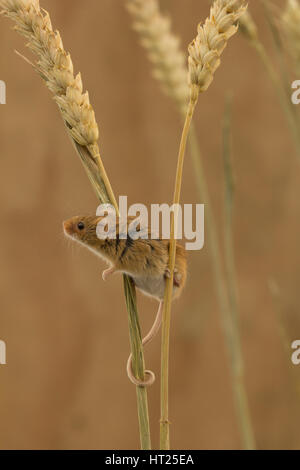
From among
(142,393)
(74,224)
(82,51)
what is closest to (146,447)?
(142,393)

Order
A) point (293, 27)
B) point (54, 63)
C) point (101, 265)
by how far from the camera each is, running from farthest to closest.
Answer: point (101, 265), point (293, 27), point (54, 63)

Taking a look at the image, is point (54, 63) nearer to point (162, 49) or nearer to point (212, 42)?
point (212, 42)

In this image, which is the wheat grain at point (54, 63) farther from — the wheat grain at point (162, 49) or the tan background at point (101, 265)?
the tan background at point (101, 265)

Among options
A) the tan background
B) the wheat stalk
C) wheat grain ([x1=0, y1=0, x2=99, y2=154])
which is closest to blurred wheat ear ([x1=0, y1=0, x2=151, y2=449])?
wheat grain ([x1=0, y1=0, x2=99, y2=154])

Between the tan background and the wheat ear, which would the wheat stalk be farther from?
the tan background

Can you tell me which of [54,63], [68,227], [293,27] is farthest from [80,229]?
[293,27]

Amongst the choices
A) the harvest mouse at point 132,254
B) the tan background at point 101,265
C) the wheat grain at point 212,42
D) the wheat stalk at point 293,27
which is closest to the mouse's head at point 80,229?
the harvest mouse at point 132,254
